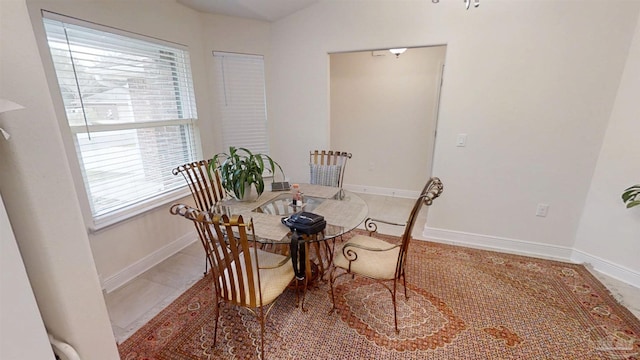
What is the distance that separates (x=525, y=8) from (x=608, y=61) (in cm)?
78

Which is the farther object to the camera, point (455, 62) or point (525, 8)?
point (455, 62)

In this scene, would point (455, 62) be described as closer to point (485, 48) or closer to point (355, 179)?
point (485, 48)

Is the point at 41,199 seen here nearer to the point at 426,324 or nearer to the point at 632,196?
the point at 426,324

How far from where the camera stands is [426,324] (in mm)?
1815

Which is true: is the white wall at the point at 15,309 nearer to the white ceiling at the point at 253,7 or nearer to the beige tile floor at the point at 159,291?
the beige tile floor at the point at 159,291

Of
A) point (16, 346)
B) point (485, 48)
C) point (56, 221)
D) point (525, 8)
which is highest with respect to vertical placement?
point (525, 8)

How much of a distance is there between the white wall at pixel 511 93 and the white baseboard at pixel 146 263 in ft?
8.12

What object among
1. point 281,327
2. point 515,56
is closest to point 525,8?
point 515,56

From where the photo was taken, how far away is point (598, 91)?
2.25 meters

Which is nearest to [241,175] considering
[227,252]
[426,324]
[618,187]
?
[227,252]

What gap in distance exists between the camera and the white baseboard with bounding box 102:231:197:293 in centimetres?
221

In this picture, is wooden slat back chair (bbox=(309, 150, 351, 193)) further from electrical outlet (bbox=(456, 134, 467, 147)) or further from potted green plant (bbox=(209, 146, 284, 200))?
electrical outlet (bbox=(456, 134, 467, 147))

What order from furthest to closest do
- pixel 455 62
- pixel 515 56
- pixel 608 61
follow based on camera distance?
pixel 455 62 → pixel 515 56 → pixel 608 61

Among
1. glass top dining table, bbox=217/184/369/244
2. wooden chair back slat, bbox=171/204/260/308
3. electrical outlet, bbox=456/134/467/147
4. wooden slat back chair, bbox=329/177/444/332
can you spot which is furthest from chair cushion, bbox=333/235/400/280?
electrical outlet, bbox=456/134/467/147
